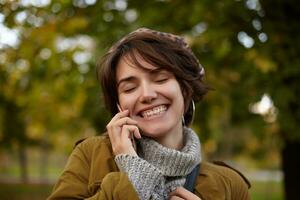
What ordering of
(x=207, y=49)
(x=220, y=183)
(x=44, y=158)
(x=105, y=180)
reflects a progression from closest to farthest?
(x=105, y=180)
(x=220, y=183)
(x=207, y=49)
(x=44, y=158)

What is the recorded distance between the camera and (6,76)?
936cm

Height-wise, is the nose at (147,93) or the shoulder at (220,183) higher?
the nose at (147,93)

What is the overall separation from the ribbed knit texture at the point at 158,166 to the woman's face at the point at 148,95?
0.27 feet

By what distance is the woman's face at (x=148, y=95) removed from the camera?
232 centimetres

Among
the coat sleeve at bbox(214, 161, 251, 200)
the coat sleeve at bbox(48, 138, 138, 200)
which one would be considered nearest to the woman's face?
the coat sleeve at bbox(48, 138, 138, 200)

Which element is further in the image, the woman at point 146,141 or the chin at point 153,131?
the chin at point 153,131

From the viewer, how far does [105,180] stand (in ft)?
7.10

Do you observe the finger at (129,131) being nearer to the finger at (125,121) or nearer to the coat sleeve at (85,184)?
the finger at (125,121)

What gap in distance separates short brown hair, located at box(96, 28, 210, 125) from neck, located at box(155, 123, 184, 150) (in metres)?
0.16

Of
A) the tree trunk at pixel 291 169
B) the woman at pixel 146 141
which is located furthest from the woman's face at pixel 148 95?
the tree trunk at pixel 291 169

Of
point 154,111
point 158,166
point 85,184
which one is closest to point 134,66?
point 154,111

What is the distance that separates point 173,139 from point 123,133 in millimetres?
305

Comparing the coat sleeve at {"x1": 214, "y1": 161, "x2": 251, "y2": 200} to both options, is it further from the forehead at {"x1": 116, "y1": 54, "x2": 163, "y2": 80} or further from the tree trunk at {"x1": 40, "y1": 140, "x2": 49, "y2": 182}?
the tree trunk at {"x1": 40, "y1": 140, "x2": 49, "y2": 182}

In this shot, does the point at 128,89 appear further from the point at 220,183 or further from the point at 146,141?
the point at 220,183
